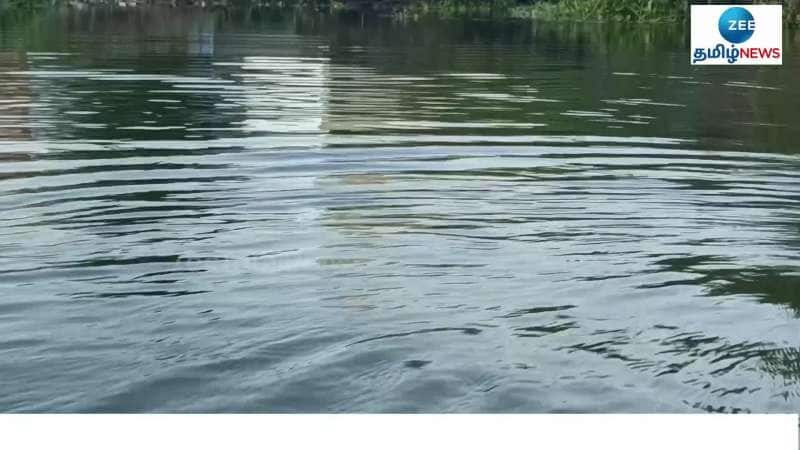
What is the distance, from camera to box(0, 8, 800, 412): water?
4.62 meters

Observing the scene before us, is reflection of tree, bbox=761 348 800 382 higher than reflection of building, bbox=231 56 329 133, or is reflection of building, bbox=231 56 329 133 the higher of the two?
reflection of building, bbox=231 56 329 133

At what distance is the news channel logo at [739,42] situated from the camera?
858 inches

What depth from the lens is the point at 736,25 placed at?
21812mm

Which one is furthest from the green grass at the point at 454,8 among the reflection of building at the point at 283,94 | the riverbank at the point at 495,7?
the reflection of building at the point at 283,94

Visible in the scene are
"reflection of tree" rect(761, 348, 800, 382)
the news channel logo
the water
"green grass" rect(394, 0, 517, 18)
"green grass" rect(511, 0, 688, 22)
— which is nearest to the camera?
the water

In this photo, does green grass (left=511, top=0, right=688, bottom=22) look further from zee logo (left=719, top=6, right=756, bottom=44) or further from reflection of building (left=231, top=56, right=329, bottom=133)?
reflection of building (left=231, top=56, right=329, bottom=133)

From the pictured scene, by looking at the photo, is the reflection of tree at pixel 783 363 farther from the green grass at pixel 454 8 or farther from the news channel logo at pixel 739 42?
the green grass at pixel 454 8

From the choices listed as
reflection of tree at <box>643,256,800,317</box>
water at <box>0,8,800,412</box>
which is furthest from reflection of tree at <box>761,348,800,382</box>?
reflection of tree at <box>643,256,800,317</box>

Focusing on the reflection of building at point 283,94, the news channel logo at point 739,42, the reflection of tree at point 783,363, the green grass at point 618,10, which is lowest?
the reflection of tree at point 783,363

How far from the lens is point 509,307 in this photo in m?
5.65

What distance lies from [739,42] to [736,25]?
0.91 m

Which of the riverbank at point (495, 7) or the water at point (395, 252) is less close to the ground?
the riverbank at point (495, 7)

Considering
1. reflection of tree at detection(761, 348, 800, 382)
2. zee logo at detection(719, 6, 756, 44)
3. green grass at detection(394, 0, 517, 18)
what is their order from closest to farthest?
reflection of tree at detection(761, 348, 800, 382)
zee logo at detection(719, 6, 756, 44)
green grass at detection(394, 0, 517, 18)
